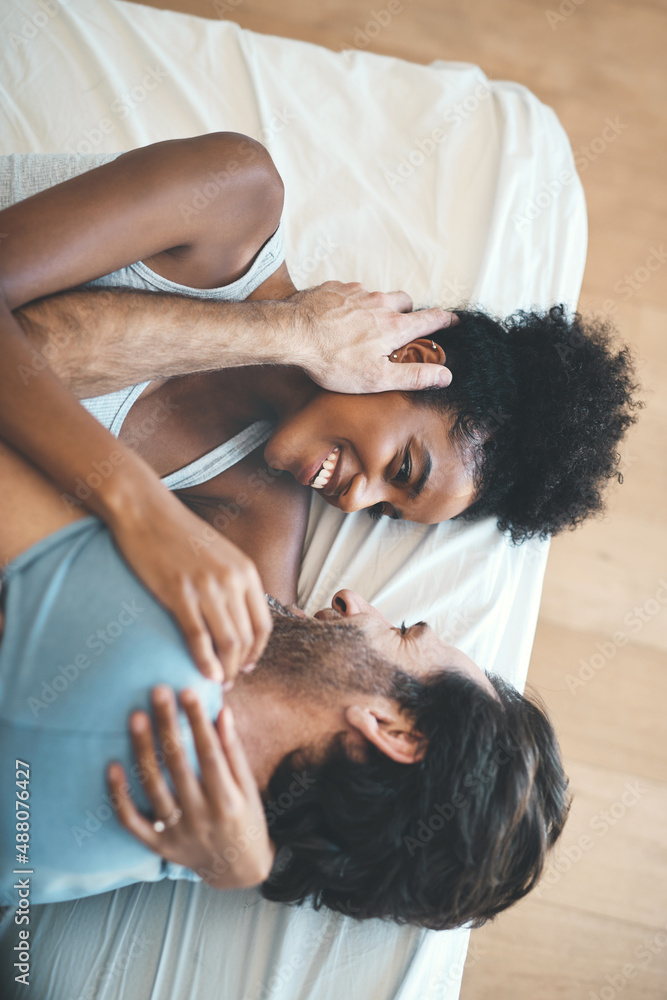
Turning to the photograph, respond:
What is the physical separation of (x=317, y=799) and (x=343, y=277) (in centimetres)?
116

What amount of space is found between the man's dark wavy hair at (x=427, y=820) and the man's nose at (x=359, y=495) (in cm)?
41

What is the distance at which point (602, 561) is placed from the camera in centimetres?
203

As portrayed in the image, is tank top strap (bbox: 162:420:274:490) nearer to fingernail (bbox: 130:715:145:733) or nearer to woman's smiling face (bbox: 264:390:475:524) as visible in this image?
woman's smiling face (bbox: 264:390:475:524)

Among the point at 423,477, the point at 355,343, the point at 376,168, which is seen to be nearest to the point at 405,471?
the point at 423,477

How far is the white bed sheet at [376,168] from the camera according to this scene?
59.4 inches

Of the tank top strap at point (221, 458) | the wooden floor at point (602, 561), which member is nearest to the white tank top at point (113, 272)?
the tank top strap at point (221, 458)

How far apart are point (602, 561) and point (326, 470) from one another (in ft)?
3.41

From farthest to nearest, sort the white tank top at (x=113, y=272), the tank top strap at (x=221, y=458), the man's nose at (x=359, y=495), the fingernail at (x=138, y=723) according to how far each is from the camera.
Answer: the tank top strap at (x=221, y=458) → the man's nose at (x=359, y=495) → the white tank top at (x=113, y=272) → the fingernail at (x=138, y=723)

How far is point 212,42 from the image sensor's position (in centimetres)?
172

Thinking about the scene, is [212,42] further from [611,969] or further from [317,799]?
[611,969]

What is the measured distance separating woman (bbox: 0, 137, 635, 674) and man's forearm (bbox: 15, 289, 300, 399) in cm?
4

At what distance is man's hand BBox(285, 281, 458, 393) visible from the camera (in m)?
1.32

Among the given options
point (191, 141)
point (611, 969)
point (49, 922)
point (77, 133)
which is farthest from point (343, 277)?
point (611, 969)

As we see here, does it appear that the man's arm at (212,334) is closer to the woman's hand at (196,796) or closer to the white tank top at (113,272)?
the white tank top at (113,272)
